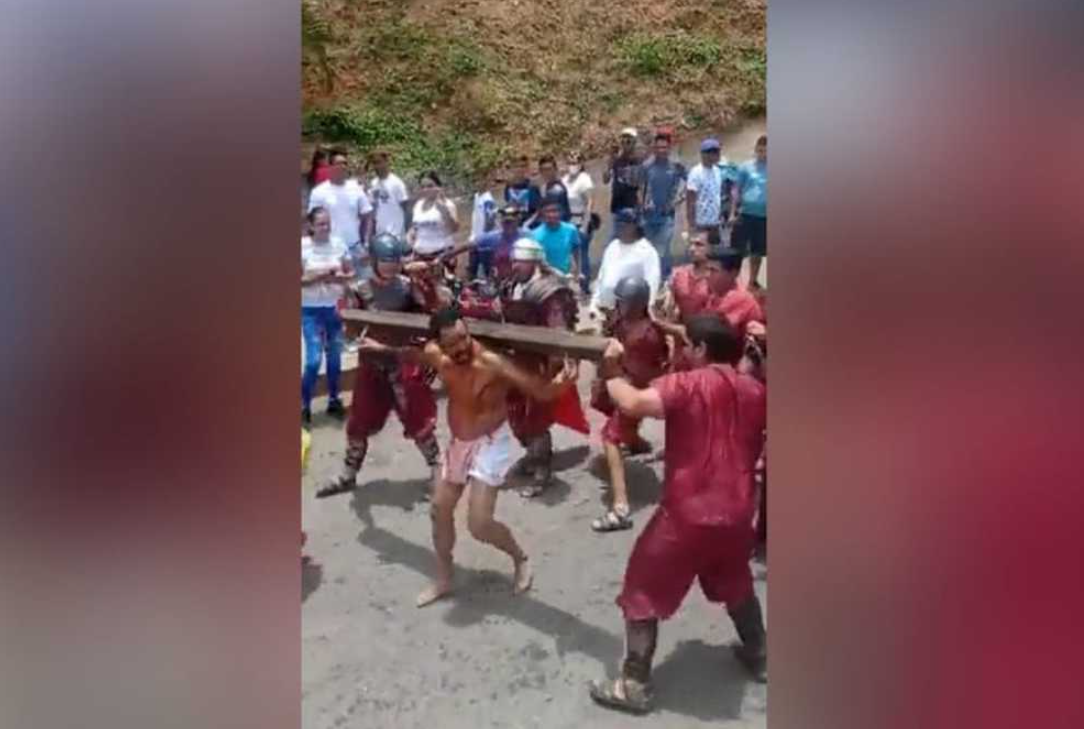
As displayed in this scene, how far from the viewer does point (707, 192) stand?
2555 millimetres

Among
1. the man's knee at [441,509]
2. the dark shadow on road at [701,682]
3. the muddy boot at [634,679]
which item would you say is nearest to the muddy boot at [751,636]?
the dark shadow on road at [701,682]

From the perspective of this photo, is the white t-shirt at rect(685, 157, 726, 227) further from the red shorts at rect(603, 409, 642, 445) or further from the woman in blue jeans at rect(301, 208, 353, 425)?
the woman in blue jeans at rect(301, 208, 353, 425)

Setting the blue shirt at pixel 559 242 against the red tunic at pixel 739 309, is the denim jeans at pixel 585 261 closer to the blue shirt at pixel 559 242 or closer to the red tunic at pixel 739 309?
the blue shirt at pixel 559 242

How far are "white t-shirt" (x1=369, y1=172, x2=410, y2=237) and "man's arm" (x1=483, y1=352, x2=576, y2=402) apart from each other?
437 millimetres

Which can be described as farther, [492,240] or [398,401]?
[492,240]

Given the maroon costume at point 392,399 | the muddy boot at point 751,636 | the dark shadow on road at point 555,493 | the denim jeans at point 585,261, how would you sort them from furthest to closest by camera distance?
the denim jeans at point 585,261 < the maroon costume at point 392,399 < the dark shadow on road at point 555,493 < the muddy boot at point 751,636

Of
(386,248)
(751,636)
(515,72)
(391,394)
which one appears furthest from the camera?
(515,72)

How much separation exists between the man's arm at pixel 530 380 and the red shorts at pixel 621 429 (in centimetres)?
14

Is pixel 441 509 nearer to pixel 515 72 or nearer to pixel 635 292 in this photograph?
pixel 635 292

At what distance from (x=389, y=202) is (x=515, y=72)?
0.46m

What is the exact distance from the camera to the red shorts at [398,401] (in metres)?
2.61

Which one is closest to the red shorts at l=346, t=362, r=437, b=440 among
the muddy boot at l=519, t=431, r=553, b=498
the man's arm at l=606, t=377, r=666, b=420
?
the muddy boot at l=519, t=431, r=553, b=498

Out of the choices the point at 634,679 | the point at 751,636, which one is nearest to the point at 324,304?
the point at 634,679
